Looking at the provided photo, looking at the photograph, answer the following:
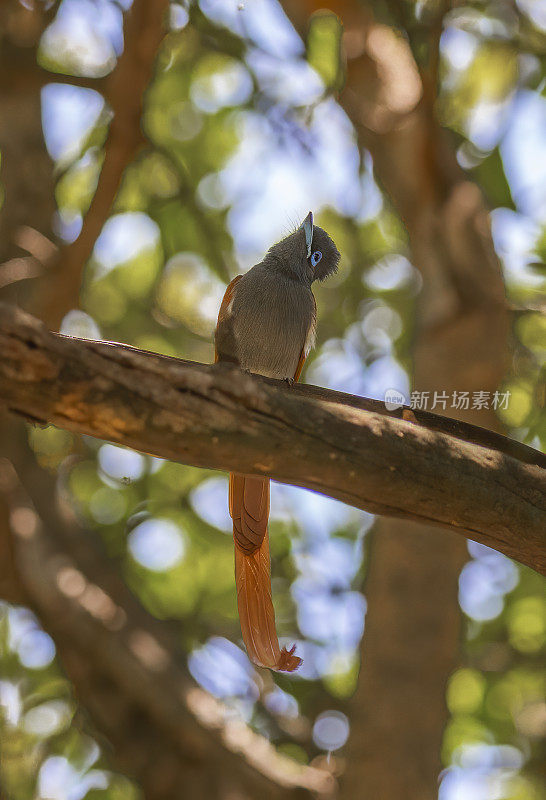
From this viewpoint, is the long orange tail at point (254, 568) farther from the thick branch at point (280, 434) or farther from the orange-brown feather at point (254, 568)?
the thick branch at point (280, 434)

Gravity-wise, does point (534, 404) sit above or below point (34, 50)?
below

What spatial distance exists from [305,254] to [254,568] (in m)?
1.81

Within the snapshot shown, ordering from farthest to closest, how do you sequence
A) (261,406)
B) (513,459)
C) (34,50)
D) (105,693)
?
(34,50) → (105,693) → (513,459) → (261,406)

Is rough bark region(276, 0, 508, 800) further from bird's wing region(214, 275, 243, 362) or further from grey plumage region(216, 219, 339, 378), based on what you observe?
bird's wing region(214, 275, 243, 362)

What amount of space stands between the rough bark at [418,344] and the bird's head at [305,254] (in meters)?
1.26

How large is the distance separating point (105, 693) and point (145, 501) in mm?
1876

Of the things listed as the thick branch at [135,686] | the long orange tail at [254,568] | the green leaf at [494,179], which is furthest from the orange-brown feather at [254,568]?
the green leaf at [494,179]

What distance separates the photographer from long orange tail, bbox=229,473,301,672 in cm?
334

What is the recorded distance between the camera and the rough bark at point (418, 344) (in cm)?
468

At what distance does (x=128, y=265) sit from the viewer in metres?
6.84

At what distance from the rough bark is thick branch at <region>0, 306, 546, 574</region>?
7.68ft

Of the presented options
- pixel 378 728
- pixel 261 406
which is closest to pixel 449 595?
pixel 378 728

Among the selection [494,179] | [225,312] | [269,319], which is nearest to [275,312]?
[269,319]

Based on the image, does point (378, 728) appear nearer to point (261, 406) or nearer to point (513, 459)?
point (513, 459)
